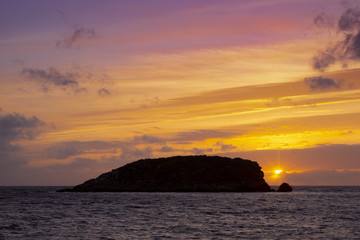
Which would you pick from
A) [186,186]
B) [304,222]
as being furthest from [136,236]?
[186,186]

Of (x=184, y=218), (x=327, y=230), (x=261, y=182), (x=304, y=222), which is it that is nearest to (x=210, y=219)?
(x=184, y=218)

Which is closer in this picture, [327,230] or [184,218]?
[327,230]

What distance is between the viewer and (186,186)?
7534 inches

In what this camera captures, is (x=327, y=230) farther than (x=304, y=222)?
No

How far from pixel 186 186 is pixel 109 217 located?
12537 cm

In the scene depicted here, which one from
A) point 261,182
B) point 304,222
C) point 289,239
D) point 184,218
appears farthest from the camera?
point 261,182

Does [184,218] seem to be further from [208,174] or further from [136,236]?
[208,174]

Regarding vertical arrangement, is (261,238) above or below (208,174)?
below

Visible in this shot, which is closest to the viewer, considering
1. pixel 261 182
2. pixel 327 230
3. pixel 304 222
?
pixel 327 230

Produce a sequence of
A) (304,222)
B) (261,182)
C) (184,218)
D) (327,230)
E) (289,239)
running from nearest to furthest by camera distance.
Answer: (289,239) → (327,230) → (304,222) → (184,218) → (261,182)

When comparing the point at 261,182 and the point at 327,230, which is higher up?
the point at 261,182

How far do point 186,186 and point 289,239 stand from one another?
147 m

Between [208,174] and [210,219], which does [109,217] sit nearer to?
[210,219]

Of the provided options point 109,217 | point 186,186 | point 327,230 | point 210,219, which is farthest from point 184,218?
point 186,186
